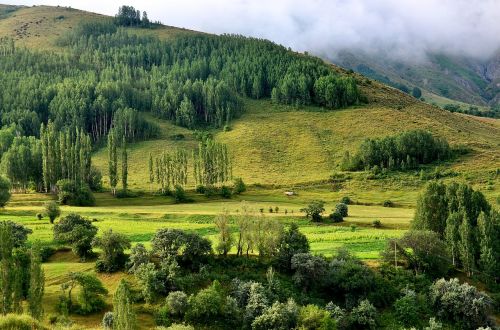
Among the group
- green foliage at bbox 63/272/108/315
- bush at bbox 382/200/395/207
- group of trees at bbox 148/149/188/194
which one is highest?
group of trees at bbox 148/149/188/194

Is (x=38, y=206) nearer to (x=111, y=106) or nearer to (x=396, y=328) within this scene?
(x=396, y=328)

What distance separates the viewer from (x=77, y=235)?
65.3 m

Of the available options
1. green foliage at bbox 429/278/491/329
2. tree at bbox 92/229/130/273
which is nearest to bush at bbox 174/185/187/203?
tree at bbox 92/229/130/273

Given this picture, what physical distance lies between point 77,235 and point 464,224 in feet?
160

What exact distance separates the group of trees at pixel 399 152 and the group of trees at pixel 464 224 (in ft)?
232

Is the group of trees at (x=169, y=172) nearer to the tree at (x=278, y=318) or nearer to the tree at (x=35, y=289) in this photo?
the tree at (x=278, y=318)

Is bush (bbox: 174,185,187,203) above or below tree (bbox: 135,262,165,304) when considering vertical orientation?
above

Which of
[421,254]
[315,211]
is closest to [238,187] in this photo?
[315,211]

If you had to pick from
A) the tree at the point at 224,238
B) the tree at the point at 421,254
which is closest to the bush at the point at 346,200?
the tree at the point at 421,254

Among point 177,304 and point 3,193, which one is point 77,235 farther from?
point 3,193

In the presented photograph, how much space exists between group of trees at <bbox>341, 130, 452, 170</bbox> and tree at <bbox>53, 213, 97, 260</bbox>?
99.2m

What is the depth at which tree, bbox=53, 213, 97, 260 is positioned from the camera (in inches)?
2559

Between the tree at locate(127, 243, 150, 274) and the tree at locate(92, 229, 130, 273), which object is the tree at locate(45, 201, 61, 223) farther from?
the tree at locate(127, 243, 150, 274)

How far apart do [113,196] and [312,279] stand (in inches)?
2886
